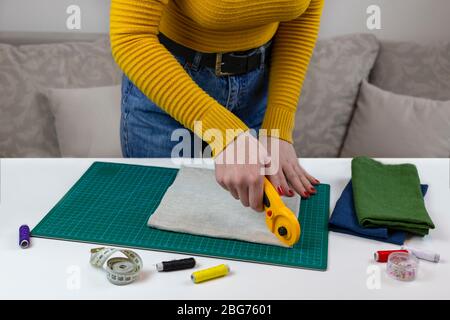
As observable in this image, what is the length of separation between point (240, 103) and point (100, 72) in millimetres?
1073

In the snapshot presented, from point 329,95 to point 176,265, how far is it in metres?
1.41

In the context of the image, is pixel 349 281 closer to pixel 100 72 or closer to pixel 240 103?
pixel 240 103

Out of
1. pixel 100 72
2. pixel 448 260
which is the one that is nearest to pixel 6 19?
pixel 100 72

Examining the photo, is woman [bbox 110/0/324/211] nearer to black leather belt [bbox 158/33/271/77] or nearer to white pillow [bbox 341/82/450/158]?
black leather belt [bbox 158/33/271/77]

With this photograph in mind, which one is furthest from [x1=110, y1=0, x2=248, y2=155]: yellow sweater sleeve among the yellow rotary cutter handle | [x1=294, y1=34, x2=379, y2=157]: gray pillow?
[x1=294, y1=34, x2=379, y2=157]: gray pillow

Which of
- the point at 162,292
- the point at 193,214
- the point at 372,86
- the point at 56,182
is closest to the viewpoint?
the point at 162,292

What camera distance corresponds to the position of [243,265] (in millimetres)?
971

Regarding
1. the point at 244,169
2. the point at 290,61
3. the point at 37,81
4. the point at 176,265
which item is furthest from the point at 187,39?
the point at 37,81

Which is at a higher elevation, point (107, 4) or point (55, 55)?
point (107, 4)

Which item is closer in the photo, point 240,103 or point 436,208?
point 436,208

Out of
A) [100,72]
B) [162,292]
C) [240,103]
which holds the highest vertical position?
[240,103]

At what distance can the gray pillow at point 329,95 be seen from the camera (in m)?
2.24

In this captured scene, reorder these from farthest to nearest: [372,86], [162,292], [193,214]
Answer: [372,86], [193,214], [162,292]

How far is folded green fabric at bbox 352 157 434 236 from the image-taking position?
1.06 meters
